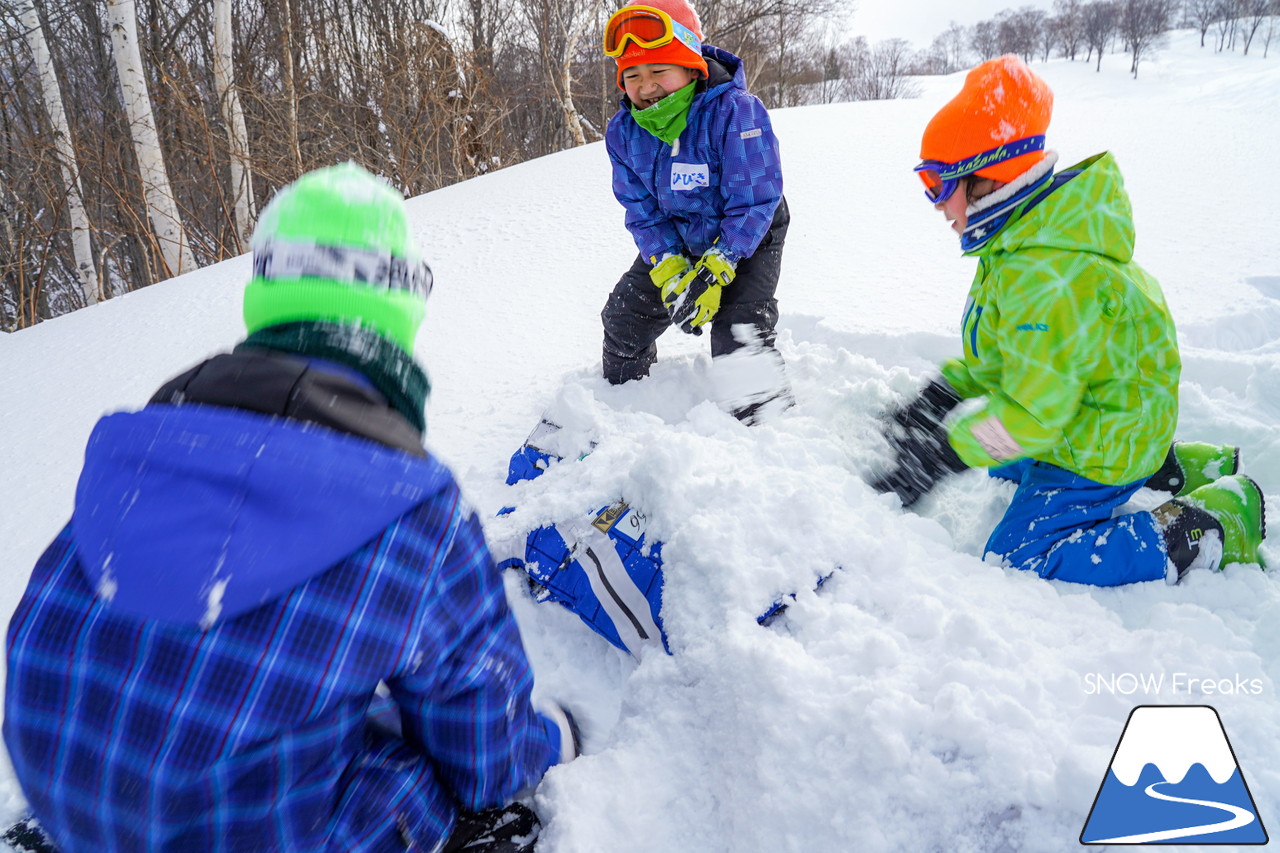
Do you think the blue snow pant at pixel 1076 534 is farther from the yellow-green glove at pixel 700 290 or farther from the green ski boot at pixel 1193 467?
the yellow-green glove at pixel 700 290

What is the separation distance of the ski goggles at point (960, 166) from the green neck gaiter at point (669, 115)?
3.14 feet

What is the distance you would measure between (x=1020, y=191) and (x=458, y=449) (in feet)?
6.24

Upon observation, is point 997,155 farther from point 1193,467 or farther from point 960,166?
point 1193,467

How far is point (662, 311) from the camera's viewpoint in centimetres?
261

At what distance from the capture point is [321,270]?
35.7 inches

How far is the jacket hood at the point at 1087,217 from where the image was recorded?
4.67 feet

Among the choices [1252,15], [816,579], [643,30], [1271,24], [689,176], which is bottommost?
[816,579]

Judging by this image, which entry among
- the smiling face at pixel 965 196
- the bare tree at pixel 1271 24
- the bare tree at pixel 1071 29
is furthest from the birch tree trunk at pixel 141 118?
the bare tree at pixel 1071 29

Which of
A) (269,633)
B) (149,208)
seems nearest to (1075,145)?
(269,633)

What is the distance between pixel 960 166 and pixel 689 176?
41.1 inches

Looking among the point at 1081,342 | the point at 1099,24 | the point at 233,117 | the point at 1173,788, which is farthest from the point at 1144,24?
the point at 1173,788

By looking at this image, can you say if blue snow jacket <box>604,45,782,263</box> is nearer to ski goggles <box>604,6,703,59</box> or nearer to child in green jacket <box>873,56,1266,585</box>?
ski goggles <box>604,6,703,59</box>

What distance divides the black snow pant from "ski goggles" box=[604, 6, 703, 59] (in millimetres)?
690

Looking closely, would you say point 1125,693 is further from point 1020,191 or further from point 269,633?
point 269,633
